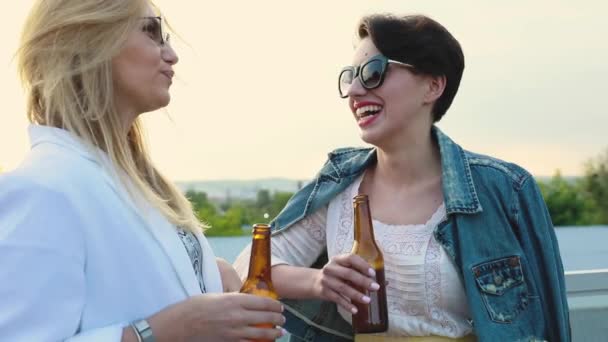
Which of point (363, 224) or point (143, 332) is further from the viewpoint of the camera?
point (363, 224)

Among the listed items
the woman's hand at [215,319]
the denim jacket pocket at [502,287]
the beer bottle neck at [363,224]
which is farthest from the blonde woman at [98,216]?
the denim jacket pocket at [502,287]

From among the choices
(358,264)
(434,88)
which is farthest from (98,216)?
(434,88)

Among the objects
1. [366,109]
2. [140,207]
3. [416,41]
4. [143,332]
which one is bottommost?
[143,332]

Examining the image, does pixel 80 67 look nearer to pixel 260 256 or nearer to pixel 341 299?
pixel 260 256

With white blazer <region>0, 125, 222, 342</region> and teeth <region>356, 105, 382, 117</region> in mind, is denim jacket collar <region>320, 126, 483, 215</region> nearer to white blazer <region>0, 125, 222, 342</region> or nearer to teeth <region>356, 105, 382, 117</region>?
teeth <region>356, 105, 382, 117</region>

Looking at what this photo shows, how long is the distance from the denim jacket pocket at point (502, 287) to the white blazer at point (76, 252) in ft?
3.42

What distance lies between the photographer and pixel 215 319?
1908 millimetres

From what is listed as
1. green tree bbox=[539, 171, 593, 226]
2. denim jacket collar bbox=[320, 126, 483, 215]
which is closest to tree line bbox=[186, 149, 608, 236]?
green tree bbox=[539, 171, 593, 226]

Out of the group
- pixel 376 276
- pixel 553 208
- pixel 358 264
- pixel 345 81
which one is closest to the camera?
pixel 358 264

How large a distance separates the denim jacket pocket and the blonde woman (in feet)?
2.99

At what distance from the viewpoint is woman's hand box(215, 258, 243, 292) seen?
8.44 ft

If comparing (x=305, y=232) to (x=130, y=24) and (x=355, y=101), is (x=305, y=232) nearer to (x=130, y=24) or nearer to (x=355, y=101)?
(x=355, y=101)

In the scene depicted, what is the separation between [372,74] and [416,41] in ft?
0.67

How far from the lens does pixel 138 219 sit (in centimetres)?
211
